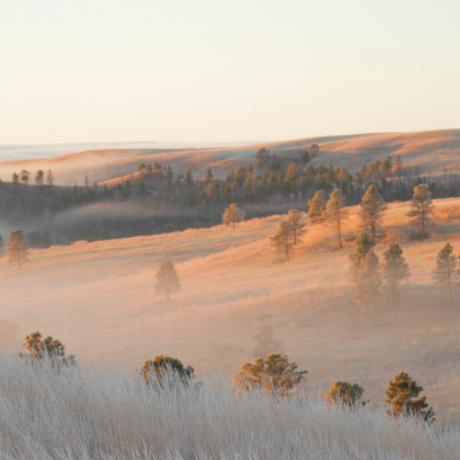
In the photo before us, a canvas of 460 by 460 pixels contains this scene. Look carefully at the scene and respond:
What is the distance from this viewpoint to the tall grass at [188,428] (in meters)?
4.48

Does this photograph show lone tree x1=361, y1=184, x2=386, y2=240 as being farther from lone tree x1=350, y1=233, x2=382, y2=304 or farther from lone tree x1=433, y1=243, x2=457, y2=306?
lone tree x1=350, y1=233, x2=382, y2=304

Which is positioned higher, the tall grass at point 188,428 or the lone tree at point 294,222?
the tall grass at point 188,428

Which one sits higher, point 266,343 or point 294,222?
point 294,222

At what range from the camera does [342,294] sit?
59281 mm

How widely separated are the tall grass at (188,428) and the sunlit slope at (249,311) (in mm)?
28378

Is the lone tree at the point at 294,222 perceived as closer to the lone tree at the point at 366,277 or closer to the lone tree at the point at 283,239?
the lone tree at the point at 283,239

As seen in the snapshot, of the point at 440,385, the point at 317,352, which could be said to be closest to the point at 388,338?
the point at 317,352

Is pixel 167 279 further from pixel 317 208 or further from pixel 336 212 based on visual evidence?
pixel 317 208

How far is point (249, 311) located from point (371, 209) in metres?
27.9

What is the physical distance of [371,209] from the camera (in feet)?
266

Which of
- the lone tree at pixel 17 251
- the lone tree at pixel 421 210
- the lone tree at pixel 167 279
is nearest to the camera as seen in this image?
the lone tree at pixel 167 279

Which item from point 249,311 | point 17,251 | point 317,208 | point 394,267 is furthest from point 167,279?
point 17,251

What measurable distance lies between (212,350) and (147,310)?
19.0 m

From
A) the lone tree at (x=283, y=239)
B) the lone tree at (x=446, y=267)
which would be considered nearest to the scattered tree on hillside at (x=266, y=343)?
the lone tree at (x=446, y=267)
